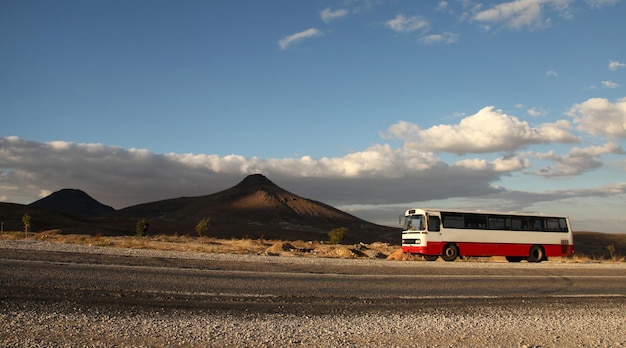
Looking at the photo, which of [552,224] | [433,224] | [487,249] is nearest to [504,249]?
[487,249]

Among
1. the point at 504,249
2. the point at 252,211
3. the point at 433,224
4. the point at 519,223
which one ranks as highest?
the point at 252,211

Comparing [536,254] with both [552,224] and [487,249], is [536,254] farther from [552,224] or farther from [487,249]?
[487,249]

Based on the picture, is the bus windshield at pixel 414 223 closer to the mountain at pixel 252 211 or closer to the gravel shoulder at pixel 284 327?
the gravel shoulder at pixel 284 327

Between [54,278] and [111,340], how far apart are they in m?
6.09

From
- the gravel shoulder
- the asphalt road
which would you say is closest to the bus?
the asphalt road

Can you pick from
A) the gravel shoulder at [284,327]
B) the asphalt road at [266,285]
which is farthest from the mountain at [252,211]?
the gravel shoulder at [284,327]

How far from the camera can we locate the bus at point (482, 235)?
2805 centimetres

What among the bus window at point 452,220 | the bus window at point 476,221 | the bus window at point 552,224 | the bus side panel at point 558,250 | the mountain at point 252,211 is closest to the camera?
the bus window at point 452,220

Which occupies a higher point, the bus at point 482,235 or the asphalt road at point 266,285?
the bus at point 482,235

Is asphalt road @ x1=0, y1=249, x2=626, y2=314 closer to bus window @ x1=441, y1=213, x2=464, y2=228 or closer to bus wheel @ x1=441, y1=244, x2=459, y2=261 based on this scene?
bus wheel @ x1=441, y1=244, x2=459, y2=261

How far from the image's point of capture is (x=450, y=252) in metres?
28.2

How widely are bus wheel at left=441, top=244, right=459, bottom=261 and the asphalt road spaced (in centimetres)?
801

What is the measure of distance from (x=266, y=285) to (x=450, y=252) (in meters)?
17.7

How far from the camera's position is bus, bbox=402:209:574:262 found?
28047 mm
